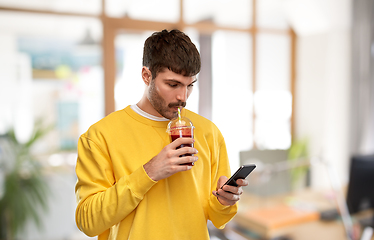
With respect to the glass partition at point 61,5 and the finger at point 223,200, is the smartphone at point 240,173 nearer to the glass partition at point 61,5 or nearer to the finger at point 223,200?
the finger at point 223,200

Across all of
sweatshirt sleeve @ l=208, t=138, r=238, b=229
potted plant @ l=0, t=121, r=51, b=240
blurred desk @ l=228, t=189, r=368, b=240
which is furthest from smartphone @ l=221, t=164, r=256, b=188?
potted plant @ l=0, t=121, r=51, b=240

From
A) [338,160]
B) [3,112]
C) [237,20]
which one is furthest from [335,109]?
[3,112]

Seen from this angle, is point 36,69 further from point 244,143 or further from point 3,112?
point 244,143

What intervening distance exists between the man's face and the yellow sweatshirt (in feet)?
0.24

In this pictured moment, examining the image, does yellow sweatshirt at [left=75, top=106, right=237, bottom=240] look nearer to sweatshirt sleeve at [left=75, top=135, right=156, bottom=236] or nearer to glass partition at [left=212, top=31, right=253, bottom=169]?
sweatshirt sleeve at [left=75, top=135, right=156, bottom=236]

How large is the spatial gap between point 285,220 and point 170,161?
1692mm

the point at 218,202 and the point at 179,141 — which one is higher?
the point at 179,141

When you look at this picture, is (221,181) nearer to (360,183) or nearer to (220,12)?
(360,183)

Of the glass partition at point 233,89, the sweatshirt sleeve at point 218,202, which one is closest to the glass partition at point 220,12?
the glass partition at point 233,89

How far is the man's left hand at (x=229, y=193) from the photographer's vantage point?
1.06 meters

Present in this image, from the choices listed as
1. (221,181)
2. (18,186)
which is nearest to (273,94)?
(18,186)

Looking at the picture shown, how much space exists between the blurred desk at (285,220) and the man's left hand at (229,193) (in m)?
1.29

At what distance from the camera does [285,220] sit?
2.35 meters

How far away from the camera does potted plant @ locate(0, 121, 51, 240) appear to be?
300 centimetres
